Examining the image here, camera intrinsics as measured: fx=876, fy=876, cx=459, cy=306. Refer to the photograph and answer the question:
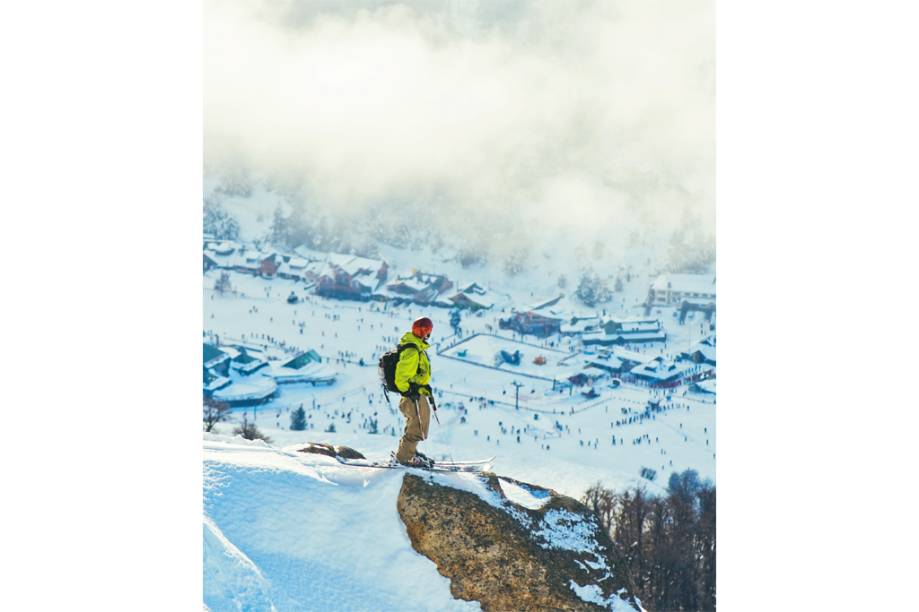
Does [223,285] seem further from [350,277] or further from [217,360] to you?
[217,360]

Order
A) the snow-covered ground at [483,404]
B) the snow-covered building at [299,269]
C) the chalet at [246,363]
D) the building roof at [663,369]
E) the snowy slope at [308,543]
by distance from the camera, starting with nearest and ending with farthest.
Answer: the snowy slope at [308,543]
the snow-covered ground at [483,404]
the chalet at [246,363]
the building roof at [663,369]
the snow-covered building at [299,269]

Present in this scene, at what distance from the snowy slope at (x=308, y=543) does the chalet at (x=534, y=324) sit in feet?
322

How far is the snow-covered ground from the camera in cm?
8350

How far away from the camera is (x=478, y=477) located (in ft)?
27.2

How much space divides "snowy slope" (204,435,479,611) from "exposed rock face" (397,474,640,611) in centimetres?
15

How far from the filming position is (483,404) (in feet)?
307

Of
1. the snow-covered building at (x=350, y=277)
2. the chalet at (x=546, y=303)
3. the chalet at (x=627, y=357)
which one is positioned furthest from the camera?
the chalet at (x=546, y=303)

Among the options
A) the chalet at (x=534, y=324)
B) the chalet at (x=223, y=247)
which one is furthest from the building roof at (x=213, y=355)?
the chalet at (x=534, y=324)

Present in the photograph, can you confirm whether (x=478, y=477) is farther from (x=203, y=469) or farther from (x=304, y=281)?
(x=304, y=281)

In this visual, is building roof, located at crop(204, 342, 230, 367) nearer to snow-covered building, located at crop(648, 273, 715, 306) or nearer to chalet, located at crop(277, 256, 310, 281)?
chalet, located at crop(277, 256, 310, 281)

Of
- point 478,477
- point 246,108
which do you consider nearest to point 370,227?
point 246,108

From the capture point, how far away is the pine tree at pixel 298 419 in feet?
278

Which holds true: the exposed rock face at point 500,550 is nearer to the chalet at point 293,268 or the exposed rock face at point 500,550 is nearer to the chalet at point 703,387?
the chalet at point 703,387

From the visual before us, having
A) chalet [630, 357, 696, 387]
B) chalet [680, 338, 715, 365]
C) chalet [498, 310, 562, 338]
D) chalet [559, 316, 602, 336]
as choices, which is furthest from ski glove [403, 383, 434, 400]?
chalet [498, 310, 562, 338]
